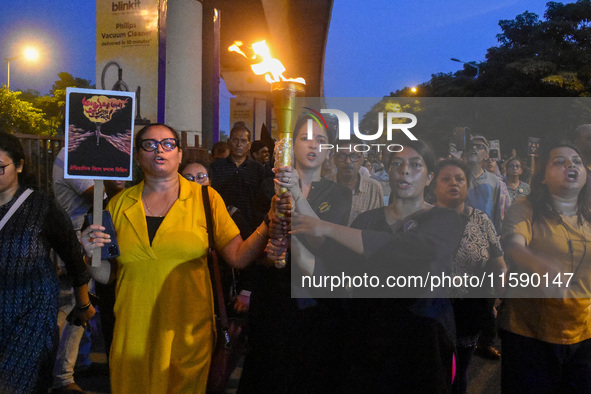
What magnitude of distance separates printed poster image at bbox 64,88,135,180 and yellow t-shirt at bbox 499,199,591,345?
1.96 metres

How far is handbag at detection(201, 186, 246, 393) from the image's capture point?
8.38 feet

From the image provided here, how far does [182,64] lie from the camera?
29.6 ft

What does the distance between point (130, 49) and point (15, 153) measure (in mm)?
5710

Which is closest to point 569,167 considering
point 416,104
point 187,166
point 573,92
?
point 416,104

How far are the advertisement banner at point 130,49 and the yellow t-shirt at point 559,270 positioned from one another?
6.54m

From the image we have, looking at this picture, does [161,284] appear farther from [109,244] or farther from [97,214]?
[97,214]

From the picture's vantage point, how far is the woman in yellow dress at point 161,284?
7.89 feet

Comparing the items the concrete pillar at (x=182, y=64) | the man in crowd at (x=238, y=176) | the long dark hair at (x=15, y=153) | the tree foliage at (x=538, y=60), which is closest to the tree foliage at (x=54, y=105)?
the concrete pillar at (x=182, y=64)

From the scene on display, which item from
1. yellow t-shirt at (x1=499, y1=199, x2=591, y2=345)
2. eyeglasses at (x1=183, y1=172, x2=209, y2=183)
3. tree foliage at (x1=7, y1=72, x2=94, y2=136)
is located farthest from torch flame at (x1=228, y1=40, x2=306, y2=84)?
Result: tree foliage at (x1=7, y1=72, x2=94, y2=136)

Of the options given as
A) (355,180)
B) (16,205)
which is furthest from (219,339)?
(16,205)

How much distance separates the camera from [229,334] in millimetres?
2617

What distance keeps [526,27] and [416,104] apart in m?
29.7

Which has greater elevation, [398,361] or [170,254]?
[170,254]

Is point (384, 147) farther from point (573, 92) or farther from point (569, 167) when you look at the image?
point (573, 92)
